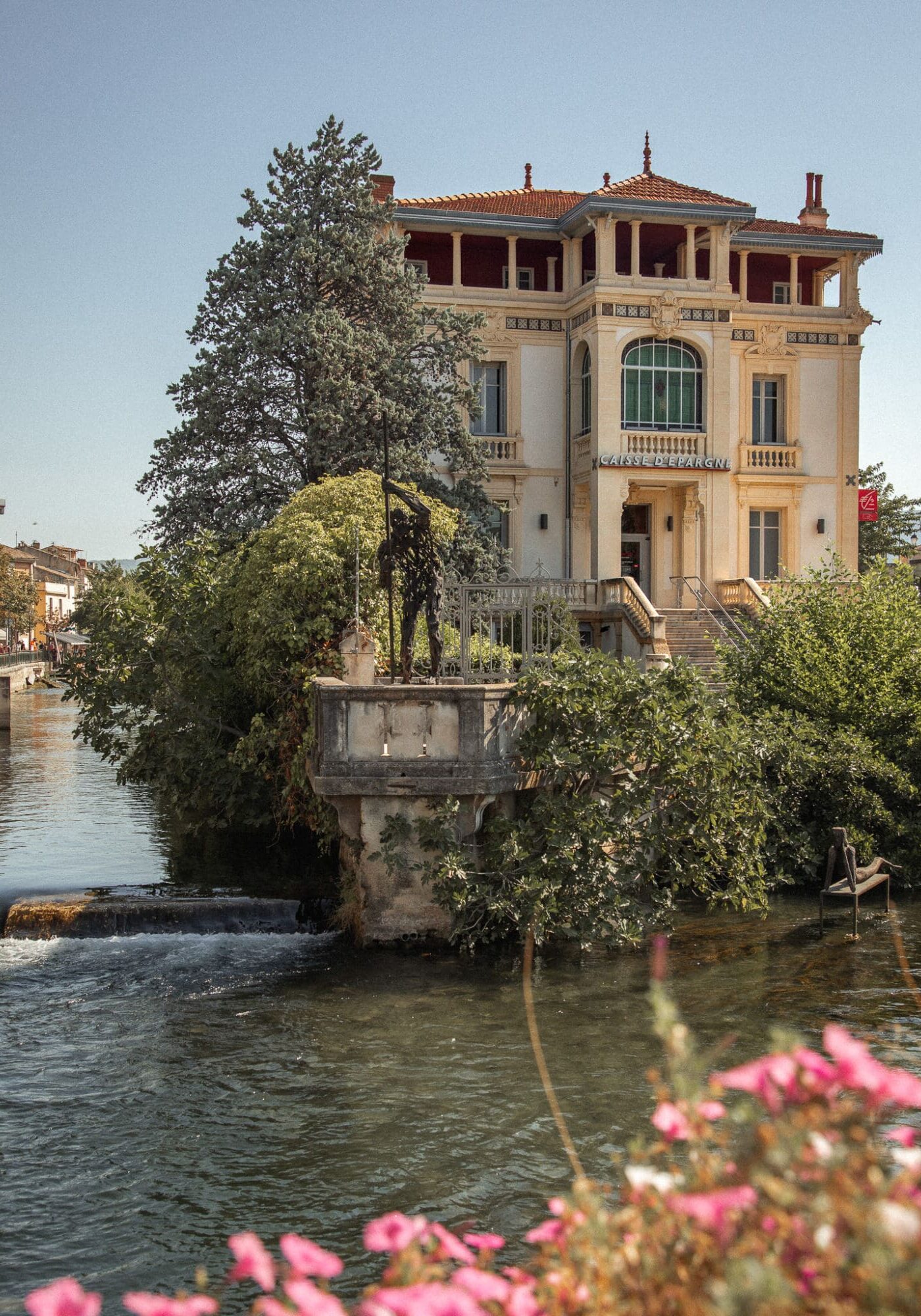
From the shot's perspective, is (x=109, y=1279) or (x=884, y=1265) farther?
(x=109, y=1279)

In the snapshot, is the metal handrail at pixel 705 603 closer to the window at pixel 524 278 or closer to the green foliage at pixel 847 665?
the green foliage at pixel 847 665

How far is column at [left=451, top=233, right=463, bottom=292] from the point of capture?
110 ft

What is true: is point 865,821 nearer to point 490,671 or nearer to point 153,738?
point 490,671

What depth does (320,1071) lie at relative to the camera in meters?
10.9

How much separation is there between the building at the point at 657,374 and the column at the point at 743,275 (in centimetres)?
11

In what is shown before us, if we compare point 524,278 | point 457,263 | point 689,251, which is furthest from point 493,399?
point 689,251

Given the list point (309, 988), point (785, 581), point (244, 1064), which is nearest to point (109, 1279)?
point (244, 1064)

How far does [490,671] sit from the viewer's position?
16.5 metres

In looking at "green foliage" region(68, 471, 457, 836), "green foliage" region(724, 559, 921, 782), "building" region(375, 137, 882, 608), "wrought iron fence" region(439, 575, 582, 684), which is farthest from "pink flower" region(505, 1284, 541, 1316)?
"building" region(375, 137, 882, 608)

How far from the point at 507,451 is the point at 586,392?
2.58 meters

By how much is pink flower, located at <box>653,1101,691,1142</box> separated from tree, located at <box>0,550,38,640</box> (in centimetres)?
7575

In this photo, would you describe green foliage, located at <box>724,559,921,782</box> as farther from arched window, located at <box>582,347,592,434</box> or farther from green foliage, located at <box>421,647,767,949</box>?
arched window, located at <box>582,347,592,434</box>

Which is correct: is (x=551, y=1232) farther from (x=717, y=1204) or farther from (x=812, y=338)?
(x=812, y=338)

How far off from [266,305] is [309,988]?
1849cm
